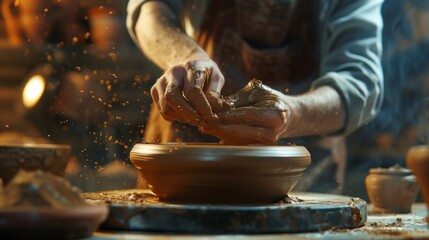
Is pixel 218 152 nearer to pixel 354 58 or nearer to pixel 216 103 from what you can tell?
pixel 216 103

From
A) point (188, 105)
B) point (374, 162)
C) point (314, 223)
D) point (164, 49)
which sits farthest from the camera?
point (374, 162)

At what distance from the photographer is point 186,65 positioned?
2676 mm

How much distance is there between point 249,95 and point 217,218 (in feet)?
2.28

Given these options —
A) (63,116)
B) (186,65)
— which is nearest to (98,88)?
(63,116)

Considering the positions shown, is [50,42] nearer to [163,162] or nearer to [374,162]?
[374,162]

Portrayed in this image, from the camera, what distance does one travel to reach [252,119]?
8.28 ft

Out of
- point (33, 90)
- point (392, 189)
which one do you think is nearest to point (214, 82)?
point (392, 189)

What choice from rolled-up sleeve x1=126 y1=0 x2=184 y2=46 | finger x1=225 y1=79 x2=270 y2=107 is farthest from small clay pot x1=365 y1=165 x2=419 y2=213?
rolled-up sleeve x1=126 y1=0 x2=184 y2=46

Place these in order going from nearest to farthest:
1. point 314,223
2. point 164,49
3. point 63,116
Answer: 1. point 314,223
2. point 164,49
3. point 63,116

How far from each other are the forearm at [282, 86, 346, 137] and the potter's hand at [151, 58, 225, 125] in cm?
50

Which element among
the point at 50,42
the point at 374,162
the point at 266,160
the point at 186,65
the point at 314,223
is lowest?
the point at 374,162

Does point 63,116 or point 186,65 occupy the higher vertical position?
point 186,65

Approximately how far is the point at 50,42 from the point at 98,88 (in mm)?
709

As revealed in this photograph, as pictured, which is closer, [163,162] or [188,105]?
[163,162]
